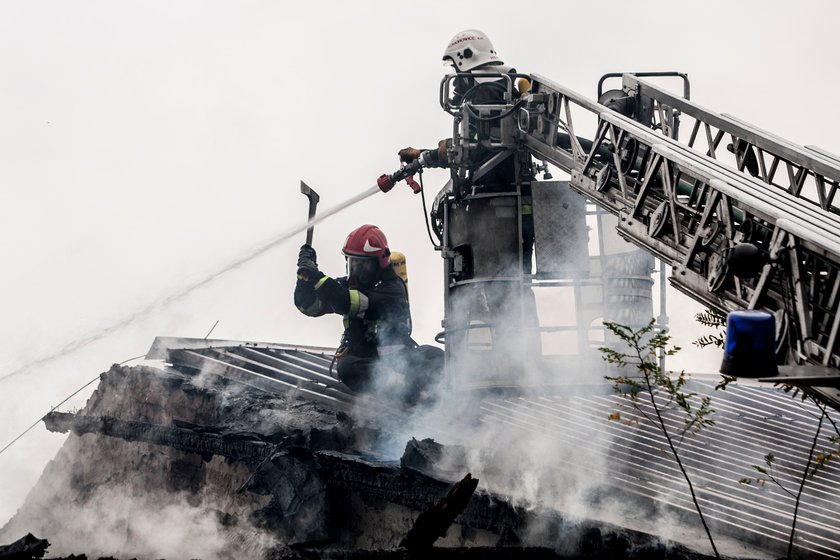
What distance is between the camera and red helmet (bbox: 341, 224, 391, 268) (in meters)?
12.6

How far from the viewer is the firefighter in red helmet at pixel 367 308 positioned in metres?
12.1

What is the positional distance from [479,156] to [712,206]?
4.95 metres

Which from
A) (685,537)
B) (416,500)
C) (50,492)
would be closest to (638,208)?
(685,537)

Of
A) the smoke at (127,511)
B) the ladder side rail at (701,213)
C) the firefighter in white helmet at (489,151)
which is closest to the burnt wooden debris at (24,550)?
the smoke at (127,511)

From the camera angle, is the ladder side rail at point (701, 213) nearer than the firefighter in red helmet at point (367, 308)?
Yes

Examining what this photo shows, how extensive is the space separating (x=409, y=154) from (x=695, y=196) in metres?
5.27

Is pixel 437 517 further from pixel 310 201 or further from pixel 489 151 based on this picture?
pixel 310 201

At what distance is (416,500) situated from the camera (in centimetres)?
912

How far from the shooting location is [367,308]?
487 inches

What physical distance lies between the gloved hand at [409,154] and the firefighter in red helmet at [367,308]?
1.08m

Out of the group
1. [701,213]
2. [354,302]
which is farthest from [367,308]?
[701,213]

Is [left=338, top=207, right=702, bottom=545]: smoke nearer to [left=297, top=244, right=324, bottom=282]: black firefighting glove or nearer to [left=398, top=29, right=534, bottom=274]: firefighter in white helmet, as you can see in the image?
[left=398, top=29, right=534, bottom=274]: firefighter in white helmet

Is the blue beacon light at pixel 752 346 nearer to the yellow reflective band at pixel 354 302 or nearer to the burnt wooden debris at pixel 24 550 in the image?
the burnt wooden debris at pixel 24 550

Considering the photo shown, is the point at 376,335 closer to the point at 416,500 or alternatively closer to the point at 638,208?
the point at 416,500
